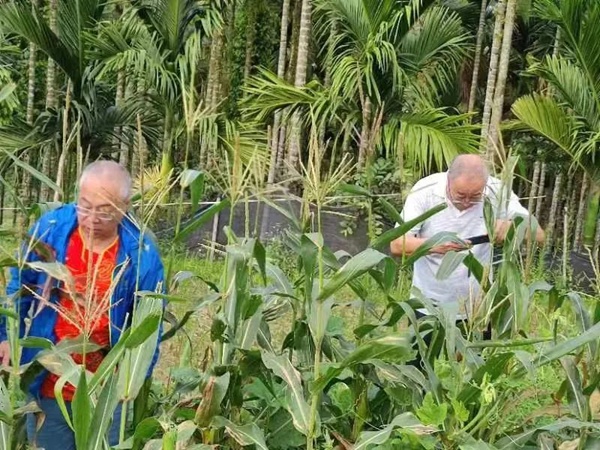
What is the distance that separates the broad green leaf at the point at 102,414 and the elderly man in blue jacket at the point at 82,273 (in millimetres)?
393

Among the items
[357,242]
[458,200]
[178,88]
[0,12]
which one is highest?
[0,12]

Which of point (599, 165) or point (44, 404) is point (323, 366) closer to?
point (44, 404)

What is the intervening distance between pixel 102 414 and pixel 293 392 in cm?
49

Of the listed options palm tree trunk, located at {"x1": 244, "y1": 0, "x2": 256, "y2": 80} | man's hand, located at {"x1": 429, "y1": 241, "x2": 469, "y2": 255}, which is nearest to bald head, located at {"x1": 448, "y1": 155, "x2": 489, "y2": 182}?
man's hand, located at {"x1": 429, "y1": 241, "x2": 469, "y2": 255}

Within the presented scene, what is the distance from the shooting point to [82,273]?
224 centimetres

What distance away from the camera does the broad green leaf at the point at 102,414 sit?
1.77 meters

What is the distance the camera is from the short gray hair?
7.05 ft

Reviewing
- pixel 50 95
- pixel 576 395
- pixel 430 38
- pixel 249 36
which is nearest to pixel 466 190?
pixel 576 395

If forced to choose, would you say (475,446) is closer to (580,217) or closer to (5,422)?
(5,422)

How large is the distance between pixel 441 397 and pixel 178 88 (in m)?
6.39

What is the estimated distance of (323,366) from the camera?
2.10 m

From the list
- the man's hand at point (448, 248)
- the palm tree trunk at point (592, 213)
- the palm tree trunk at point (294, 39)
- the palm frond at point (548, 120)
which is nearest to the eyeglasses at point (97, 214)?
the man's hand at point (448, 248)

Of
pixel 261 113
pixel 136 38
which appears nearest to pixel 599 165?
pixel 261 113

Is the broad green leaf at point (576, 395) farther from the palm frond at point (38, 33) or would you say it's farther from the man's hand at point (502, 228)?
the palm frond at point (38, 33)
